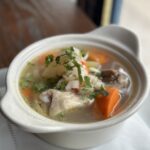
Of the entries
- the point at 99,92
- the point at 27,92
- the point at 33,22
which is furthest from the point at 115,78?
the point at 33,22

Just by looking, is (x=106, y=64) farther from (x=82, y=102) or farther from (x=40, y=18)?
(x=40, y=18)

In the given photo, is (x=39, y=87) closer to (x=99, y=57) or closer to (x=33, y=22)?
(x=99, y=57)

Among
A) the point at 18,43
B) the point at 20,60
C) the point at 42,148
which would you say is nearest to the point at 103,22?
the point at 18,43

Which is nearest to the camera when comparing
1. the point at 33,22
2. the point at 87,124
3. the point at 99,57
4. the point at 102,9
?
the point at 87,124

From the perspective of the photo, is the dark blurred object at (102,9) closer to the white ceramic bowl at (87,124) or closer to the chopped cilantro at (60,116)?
the white ceramic bowl at (87,124)

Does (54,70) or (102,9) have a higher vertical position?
(54,70)

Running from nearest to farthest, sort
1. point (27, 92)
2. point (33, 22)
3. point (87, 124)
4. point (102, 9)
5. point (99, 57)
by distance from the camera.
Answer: point (87, 124)
point (27, 92)
point (99, 57)
point (33, 22)
point (102, 9)

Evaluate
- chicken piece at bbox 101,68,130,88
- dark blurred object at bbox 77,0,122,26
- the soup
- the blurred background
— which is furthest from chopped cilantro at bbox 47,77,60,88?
dark blurred object at bbox 77,0,122,26

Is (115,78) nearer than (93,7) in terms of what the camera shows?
Yes
